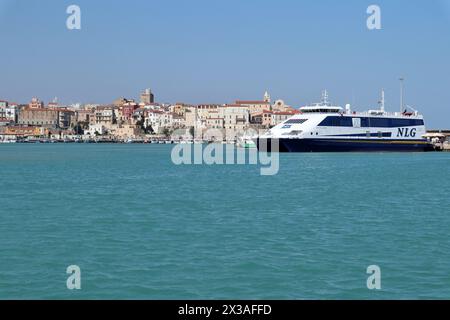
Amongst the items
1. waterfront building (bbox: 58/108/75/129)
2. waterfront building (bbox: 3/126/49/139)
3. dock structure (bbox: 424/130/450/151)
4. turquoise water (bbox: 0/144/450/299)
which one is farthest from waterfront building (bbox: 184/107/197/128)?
turquoise water (bbox: 0/144/450/299)

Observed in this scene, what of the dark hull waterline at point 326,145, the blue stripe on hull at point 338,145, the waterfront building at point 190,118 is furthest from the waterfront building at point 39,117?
the blue stripe on hull at point 338,145

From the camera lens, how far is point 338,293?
9539 mm

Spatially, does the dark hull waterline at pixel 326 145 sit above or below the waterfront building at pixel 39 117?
below

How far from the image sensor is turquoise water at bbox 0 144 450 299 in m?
9.83

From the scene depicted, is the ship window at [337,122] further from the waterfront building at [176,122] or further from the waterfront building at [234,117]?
→ the waterfront building at [176,122]

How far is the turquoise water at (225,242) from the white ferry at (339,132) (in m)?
26.2

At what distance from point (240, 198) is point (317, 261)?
1037 cm

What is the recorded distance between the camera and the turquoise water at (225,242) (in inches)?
387

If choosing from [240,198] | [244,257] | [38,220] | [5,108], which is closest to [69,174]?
[240,198]

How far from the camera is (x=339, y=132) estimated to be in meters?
52.4

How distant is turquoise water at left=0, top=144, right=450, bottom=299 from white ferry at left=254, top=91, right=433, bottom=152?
26.2 m

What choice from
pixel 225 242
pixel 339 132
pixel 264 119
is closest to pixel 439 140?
pixel 339 132

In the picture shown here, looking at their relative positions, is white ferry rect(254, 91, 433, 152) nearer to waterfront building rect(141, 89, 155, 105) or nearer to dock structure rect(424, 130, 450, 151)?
dock structure rect(424, 130, 450, 151)
